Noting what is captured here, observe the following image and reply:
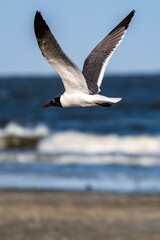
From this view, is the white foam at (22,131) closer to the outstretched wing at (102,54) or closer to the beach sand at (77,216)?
the beach sand at (77,216)

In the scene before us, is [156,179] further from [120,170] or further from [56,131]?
[56,131]

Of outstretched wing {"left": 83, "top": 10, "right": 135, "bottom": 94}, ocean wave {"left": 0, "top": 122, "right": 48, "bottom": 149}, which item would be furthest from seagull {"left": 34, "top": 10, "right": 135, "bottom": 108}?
ocean wave {"left": 0, "top": 122, "right": 48, "bottom": 149}

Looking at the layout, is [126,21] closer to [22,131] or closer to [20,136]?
[20,136]

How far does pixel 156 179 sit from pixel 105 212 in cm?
315

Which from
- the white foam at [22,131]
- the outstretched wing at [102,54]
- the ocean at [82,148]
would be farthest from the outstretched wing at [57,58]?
the white foam at [22,131]

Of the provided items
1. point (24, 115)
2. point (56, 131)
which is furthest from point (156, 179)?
point (24, 115)

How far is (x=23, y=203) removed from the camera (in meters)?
14.0

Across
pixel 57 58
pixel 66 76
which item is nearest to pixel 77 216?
pixel 66 76

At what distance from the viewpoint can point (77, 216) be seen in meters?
13.0

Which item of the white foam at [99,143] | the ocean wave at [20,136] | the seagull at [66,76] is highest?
the seagull at [66,76]

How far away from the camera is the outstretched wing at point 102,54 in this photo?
8945mm

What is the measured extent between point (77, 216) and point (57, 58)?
535 cm

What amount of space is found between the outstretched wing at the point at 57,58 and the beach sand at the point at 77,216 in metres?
4.08

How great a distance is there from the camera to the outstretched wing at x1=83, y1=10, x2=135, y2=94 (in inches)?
352
